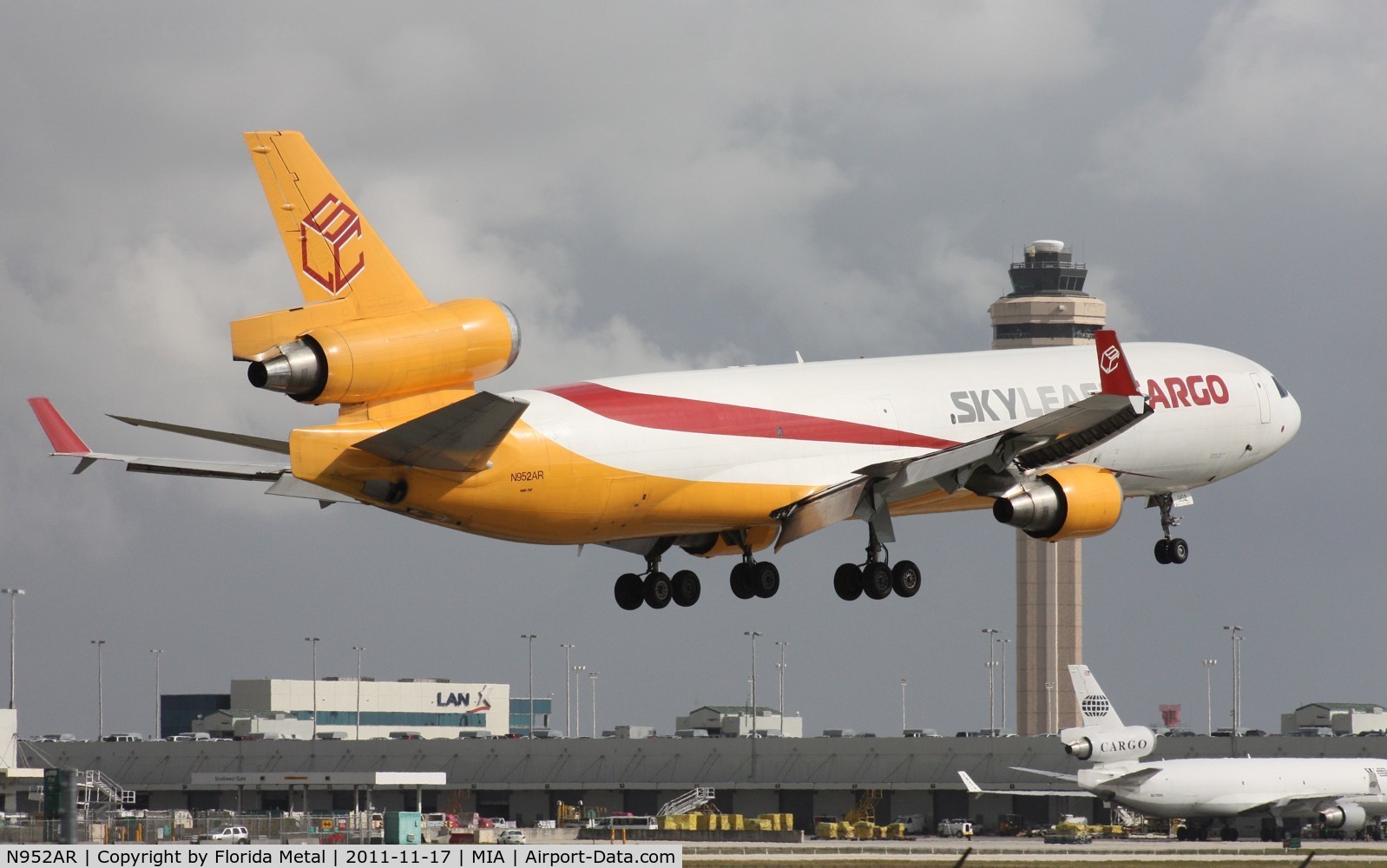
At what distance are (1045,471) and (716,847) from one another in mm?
39389

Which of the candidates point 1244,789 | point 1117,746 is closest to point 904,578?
point 1244,789

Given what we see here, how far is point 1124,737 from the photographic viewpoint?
98.8 metres

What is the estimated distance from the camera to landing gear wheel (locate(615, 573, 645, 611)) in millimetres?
49062

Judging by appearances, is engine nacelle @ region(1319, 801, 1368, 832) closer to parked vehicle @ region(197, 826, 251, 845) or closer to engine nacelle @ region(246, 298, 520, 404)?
parked vehicle @ region(197, 826, 251, 845)

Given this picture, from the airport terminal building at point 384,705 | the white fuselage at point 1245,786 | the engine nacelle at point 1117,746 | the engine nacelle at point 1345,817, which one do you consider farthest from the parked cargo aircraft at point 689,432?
the airport terminal building at point 384,705

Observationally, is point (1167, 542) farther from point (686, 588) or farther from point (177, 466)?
point (177, 466)

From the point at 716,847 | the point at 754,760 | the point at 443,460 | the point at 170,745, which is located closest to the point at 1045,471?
the point at 443,460

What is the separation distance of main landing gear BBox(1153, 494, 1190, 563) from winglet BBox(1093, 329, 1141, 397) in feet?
44.3

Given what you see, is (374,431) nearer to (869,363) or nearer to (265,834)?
(869,363)

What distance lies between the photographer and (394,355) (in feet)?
119

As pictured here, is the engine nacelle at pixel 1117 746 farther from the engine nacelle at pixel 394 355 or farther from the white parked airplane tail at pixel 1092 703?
the engine nacelle at pixel 394 355

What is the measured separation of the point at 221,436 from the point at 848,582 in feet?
53.3

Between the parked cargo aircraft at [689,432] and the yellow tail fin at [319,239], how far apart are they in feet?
0.12

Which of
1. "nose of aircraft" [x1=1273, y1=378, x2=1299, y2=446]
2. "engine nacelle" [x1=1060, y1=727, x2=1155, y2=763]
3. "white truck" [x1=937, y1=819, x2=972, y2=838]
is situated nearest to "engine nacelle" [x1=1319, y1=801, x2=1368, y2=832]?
"engine nacelle" [x1=1060, y1=727, x2=1155, y2=763]
